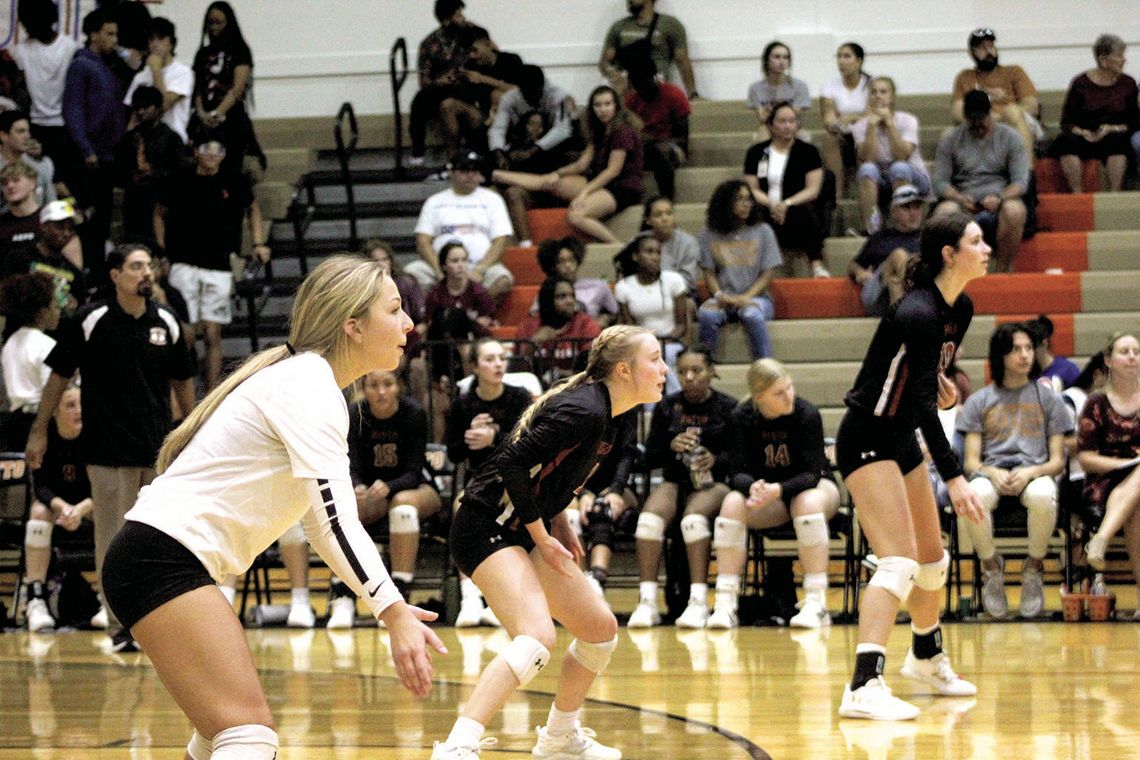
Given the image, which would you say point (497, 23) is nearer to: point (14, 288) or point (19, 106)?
point (19, 106)

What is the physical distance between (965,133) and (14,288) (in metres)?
6.46

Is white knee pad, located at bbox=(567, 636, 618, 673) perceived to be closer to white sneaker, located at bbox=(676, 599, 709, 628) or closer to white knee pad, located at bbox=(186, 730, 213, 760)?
white knee pad, located at bbox=(186, 730, 213, 760)

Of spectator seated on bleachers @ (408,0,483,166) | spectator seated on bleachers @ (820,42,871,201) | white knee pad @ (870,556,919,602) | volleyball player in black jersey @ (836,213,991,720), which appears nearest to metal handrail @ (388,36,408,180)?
spectator seated on bleachers @ (408,0,483,166)

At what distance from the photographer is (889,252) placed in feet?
34.8

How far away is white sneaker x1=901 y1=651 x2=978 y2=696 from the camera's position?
604 cm

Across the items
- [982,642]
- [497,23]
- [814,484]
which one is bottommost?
[982,642]

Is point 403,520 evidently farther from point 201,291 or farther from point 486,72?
point 486,72

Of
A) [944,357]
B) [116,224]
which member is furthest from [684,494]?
[116,224]

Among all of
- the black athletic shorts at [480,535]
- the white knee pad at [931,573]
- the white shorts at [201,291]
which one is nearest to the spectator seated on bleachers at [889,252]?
the white shorts at [201,291]

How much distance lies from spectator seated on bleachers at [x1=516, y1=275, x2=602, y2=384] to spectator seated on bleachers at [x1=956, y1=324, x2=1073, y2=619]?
2390 millimetres

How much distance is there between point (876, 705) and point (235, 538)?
3008mm

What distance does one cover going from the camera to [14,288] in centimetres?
945

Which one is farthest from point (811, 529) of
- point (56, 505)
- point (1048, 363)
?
A: point (56, 505)

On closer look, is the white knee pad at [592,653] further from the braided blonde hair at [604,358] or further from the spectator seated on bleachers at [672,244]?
the spectator seated on bleachers at [672,244]
